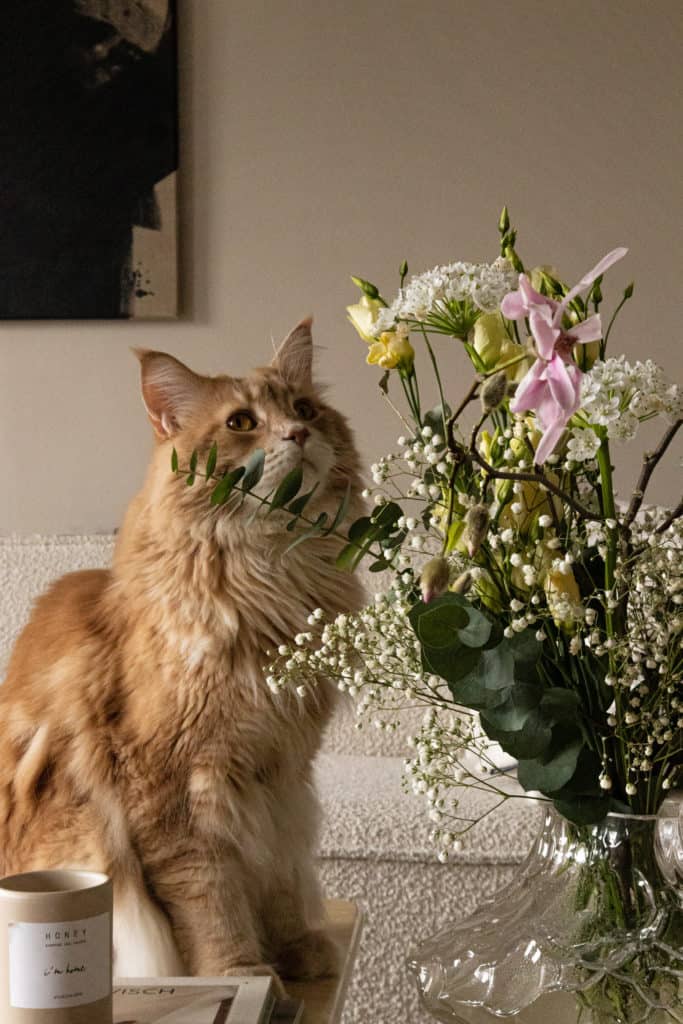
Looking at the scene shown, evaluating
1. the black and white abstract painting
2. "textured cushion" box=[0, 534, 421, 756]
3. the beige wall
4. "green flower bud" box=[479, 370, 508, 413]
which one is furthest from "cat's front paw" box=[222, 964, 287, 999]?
the black and white abstract painting

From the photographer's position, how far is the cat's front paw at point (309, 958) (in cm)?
119

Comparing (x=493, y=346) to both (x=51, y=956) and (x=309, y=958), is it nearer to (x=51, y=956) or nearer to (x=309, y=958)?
(x=51, y=956)

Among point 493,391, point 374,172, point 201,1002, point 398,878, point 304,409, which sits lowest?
point 398,878

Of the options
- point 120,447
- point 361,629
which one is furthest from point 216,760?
point 120,447

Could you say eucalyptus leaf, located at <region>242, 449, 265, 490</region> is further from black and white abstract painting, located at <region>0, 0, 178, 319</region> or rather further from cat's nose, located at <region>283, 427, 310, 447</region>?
black and white abstract painting, located at <region>0, 0, 178, 319</region>

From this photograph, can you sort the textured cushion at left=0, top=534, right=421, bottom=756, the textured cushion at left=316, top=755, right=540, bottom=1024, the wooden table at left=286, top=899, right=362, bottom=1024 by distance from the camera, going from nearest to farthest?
1. the wooden table at left=286, top=899, right=362, bottom=1024
2. the textured cushion at left=316, top=755, right=540, bottom=1024
3. the textured cushion at left=0, top=534, right=421, bottom=756

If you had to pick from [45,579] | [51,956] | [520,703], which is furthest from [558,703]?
[45,579]

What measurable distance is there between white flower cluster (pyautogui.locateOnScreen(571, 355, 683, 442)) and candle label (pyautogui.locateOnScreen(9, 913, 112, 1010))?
1.49 ft

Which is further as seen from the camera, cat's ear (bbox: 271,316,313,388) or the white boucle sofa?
the white boucle sofa

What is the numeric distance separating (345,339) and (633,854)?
85.8 inches

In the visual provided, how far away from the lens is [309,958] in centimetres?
120

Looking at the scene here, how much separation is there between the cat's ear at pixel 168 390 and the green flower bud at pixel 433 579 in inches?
28.7

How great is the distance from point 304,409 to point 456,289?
0.67 m

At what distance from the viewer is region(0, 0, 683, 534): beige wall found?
9.07ft
